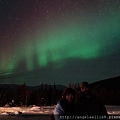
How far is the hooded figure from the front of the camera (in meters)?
4.71

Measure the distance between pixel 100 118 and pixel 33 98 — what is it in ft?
332

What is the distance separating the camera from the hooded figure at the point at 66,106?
4.71 meters

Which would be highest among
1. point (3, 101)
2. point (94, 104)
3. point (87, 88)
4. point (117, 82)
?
point (117, 82)

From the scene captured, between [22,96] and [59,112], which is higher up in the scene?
[22,96]

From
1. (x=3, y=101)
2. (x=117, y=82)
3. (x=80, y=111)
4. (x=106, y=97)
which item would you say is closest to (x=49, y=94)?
(x=3, y=101)

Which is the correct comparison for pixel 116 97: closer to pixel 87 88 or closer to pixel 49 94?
pixel 49 94

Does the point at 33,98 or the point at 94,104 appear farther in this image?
the point at 33,98

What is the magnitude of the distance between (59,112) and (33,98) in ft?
332

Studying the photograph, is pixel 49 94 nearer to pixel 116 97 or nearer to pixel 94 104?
pixel 116 97

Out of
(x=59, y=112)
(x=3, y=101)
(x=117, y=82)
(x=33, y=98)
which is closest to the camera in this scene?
(x=59, y=112)

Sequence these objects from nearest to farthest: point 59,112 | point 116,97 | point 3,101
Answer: point 59,112
point 3,101
point 116,97

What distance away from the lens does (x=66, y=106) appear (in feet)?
15.6

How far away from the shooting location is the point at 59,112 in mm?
4750

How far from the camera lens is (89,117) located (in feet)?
15.8
